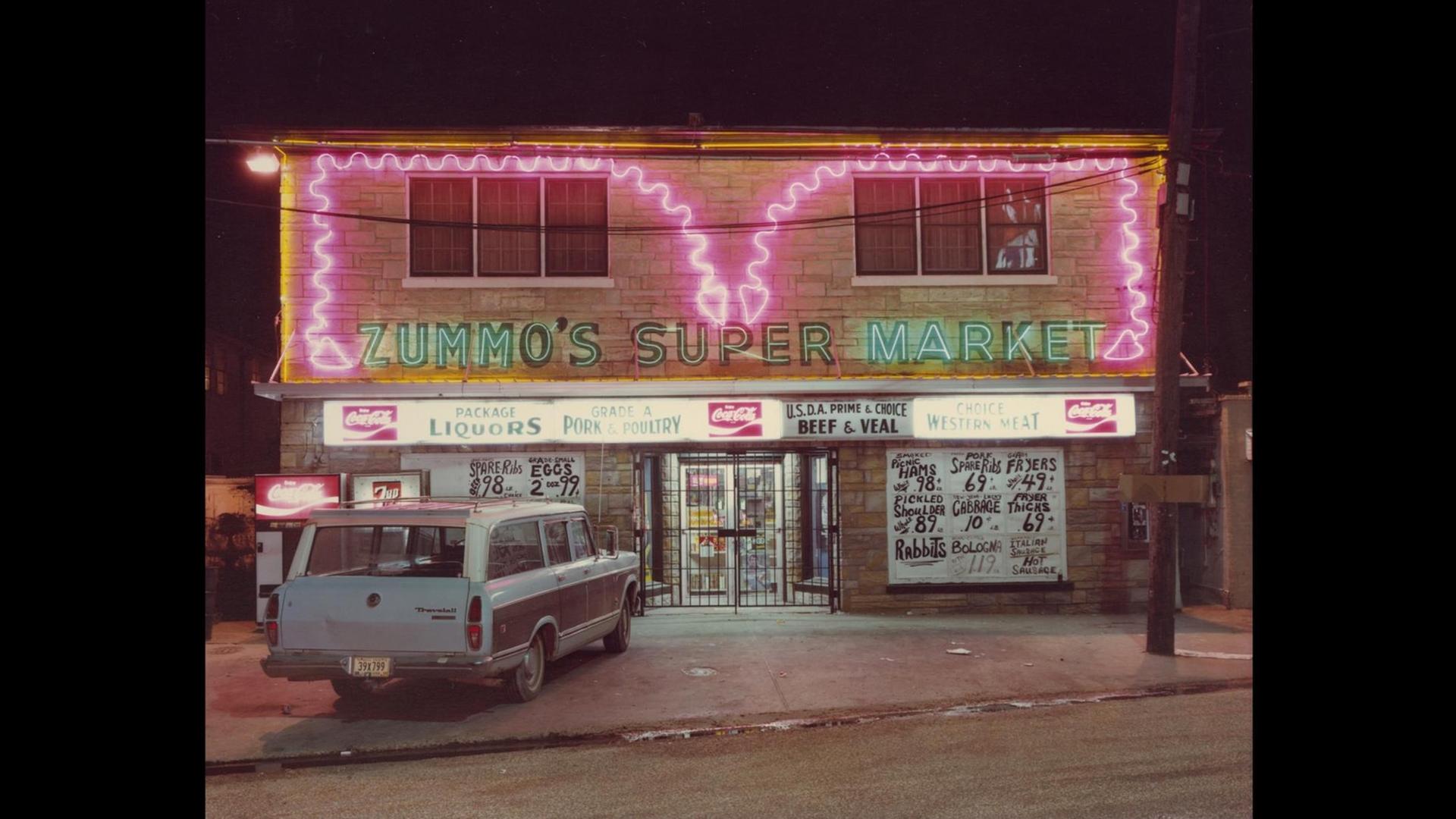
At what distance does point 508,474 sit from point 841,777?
8.44m

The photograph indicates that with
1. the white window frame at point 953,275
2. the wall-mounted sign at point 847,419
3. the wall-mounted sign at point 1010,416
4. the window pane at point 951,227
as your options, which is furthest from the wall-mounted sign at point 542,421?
the window pane at point 951,227

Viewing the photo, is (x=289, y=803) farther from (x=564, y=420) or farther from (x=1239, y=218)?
(x=1239, y=218)

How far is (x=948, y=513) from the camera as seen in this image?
1419 cm

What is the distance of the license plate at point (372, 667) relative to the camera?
803 centimetres

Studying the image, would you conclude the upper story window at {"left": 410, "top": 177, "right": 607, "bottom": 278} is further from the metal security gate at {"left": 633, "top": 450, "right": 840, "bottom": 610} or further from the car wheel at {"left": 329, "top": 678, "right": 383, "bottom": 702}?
the car wheel at {"left": 329, "top": 678, "right": 383, "bottom": 702}

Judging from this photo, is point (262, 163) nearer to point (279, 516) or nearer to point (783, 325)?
point (279, 516)

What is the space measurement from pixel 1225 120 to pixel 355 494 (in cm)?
1494

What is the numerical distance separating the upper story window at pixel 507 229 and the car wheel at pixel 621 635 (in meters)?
5.06

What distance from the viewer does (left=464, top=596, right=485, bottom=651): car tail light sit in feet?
26.5

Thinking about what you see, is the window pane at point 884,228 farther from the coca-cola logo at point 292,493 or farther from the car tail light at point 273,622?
the car tail light at point 273,622

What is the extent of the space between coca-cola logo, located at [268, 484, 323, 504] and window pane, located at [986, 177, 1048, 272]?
33.1 feet

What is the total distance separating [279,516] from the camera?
13.1m

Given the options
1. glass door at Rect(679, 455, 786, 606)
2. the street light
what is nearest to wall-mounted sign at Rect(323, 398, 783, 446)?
glass door at Rect(679, 455, 786, 606)

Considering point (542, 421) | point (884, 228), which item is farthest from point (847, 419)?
point (542, 421)
